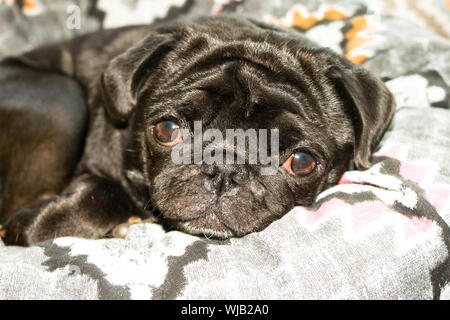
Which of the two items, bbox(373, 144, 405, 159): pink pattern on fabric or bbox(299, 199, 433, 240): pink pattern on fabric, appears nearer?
bbox(299, 199, 433, 240): pink pattern on fabric

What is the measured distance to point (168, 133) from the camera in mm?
2826

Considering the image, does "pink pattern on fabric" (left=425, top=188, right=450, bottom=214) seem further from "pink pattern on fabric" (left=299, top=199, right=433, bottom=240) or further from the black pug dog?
the black pug dog

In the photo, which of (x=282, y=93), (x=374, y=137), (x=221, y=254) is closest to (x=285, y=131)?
(x=282, y=93)

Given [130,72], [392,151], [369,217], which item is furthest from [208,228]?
[392,151]

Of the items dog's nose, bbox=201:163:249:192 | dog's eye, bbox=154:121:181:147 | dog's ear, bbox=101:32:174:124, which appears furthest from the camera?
dog's ear, bbox=101:32:174:124

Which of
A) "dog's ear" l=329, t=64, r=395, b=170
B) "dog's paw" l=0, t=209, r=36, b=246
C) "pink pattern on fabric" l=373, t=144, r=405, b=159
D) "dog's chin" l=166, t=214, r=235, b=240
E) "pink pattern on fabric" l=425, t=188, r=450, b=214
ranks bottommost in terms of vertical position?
"dog's paw" l=0, t=209, r=36, b=246

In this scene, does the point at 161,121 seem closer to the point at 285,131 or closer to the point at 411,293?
the point at 285,131

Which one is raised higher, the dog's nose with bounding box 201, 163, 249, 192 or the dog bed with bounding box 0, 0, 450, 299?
the dog's nose with bounding box 201, 163, 249, 192

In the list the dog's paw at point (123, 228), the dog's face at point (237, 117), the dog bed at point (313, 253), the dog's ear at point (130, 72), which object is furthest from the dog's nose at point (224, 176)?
the dog's ear at point (130, 72)

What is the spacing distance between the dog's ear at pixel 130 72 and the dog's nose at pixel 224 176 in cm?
84

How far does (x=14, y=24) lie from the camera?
16.1ft

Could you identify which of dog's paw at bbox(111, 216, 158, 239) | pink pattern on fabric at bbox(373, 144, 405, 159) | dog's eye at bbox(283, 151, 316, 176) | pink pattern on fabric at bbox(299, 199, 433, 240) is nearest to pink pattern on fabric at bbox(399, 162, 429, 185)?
pink pattern on fabric at bbox(373, 144, 405, 159)

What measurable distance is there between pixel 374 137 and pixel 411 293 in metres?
1.01

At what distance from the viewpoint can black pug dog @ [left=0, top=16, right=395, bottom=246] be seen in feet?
8.48
